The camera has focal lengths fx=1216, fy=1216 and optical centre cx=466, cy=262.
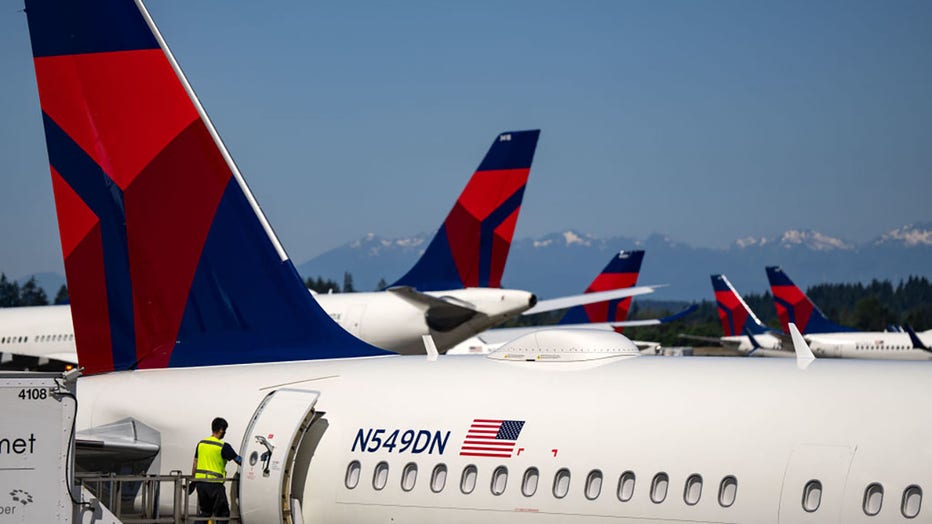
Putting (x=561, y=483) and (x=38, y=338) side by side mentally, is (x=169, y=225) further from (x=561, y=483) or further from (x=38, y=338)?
(x=38, y=338)

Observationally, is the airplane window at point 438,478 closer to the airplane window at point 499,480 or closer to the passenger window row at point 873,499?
the airplane window at point 499,480

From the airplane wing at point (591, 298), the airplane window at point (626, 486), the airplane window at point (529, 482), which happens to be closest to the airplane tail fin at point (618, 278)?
the airplane wing at point (591, 298)

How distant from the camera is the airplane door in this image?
8.54 meters

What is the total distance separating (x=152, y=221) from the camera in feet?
44.2

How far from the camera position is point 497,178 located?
118 ft

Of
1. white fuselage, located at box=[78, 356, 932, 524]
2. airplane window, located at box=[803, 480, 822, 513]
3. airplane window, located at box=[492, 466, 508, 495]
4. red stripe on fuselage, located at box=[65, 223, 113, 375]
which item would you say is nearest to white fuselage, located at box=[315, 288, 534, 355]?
red stripe on fuselage, located at box=[65, 223, 113, 375]

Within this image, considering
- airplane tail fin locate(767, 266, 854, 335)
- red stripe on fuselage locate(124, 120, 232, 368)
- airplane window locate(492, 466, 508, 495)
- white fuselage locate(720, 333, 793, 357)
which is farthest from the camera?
airplane tail fin locate(767, 266, 854, 335)

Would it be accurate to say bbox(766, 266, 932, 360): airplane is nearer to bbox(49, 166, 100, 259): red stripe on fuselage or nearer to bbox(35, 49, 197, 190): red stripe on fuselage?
bbox(35, 49, 197, 190): red stripe on fuselage

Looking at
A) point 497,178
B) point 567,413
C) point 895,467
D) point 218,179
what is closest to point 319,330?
point 218,179

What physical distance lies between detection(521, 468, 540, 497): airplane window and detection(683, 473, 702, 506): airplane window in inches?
53.3

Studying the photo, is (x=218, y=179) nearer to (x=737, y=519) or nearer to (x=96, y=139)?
(x=96, y=139)

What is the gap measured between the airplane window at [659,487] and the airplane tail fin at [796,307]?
216 ft

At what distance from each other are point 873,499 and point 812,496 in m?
0.44

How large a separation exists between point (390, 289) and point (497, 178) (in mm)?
5363
